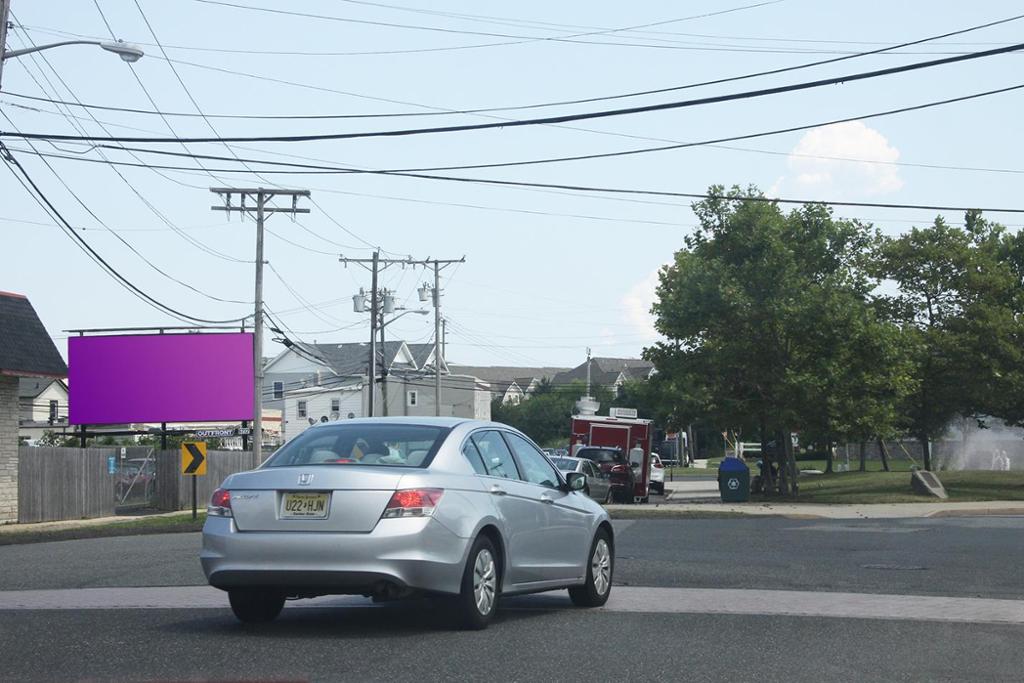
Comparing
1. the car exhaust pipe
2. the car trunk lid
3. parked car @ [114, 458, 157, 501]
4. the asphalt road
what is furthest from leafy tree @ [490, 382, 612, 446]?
the car exhaust pipe

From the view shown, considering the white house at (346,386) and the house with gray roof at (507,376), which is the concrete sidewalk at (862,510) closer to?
the white house at (346,386)

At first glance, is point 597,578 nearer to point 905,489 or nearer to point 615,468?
point 615,468

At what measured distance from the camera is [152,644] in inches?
343

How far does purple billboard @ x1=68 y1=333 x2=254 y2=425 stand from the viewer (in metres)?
46.5

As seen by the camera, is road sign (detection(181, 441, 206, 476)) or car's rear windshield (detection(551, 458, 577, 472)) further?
car's rear windshield (detection(551, 458, 577, 472))

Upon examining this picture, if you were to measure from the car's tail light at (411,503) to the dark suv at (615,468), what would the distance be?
29899mm

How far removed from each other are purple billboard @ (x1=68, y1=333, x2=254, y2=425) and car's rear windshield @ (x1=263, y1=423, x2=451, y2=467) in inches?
1483

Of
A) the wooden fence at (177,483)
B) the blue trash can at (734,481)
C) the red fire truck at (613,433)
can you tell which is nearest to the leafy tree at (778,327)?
the blue trash can at (734,481)

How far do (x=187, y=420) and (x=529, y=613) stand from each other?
1497 inches

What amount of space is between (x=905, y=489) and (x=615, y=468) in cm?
855

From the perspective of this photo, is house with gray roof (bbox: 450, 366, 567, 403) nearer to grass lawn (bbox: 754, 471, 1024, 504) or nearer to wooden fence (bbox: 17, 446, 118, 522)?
grass lawn (bbox: 754, 471, 1024, 504)

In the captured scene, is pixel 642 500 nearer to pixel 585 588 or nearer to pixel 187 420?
pixel 187 420

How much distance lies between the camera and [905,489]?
40969 mm

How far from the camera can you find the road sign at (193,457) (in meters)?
27.6
